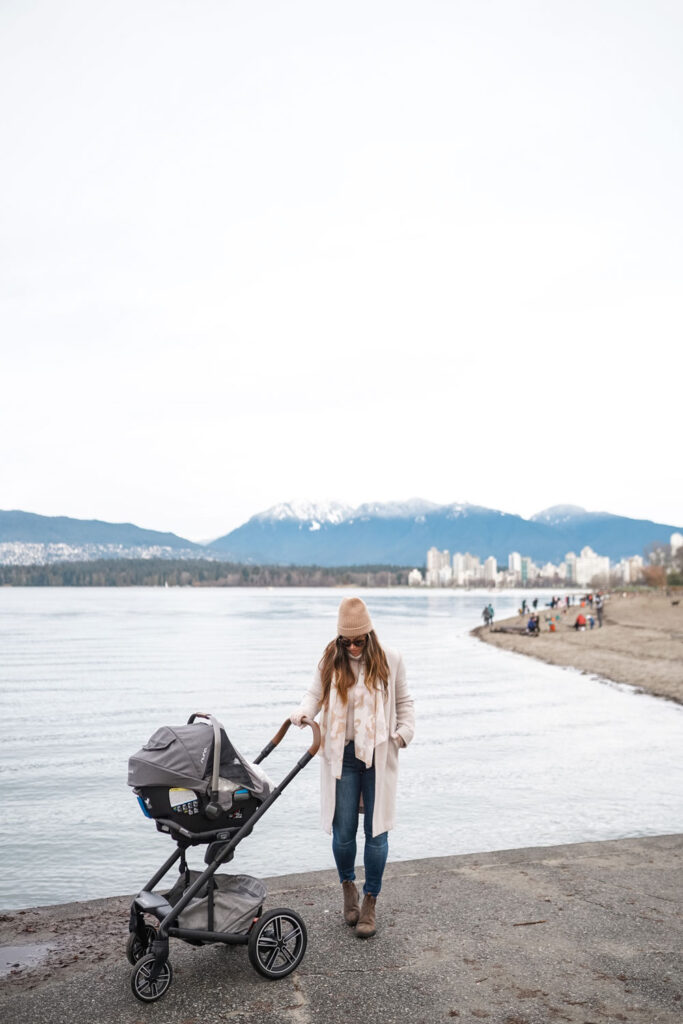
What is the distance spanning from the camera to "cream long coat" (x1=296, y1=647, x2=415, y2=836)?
522cm

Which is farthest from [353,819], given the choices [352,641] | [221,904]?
[352,641]

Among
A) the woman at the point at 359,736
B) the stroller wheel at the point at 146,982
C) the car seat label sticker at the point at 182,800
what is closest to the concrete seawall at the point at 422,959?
the stroller wheel at the point at 146,982

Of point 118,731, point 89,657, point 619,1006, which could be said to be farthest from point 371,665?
point 89,657

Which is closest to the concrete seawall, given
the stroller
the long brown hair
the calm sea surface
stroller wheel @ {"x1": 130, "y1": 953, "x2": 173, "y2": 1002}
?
stroller wheel @ {"x1": 130, "y1": 953, "x2": 173, "y2": 1002}

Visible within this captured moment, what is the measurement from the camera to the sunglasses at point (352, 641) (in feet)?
17.3

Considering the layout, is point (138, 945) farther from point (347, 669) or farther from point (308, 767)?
point (308, 767)

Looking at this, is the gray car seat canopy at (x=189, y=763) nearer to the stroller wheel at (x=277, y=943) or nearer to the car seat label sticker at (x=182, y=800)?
the car seat label sticker at (x=182, y=800)

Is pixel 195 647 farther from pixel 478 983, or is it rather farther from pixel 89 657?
pixel 478 983

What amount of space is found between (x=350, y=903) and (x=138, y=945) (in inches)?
53.4

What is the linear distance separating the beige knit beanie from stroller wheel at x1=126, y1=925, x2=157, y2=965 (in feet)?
6.22

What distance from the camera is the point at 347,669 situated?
5.30 metres

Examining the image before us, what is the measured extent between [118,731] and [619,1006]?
15113mm

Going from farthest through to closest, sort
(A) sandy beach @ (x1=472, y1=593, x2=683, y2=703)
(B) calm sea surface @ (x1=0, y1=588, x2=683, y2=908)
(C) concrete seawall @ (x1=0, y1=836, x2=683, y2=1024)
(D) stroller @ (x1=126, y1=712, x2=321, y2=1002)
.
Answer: (A) sandy beach @ (x1=472, y1=593, x2=683, y2=703), (B) calm sea surface @ (x1=0, y1=588, x2=683, y2=908), (D) stroller @ (x1=126, y1=712, x2=321, y2=1002), (C) concrete seawall @ (x1=0, y1=836, x2=683, y2=1024)

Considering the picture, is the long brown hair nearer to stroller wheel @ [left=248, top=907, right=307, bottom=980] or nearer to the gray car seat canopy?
the gray car seat canopy
